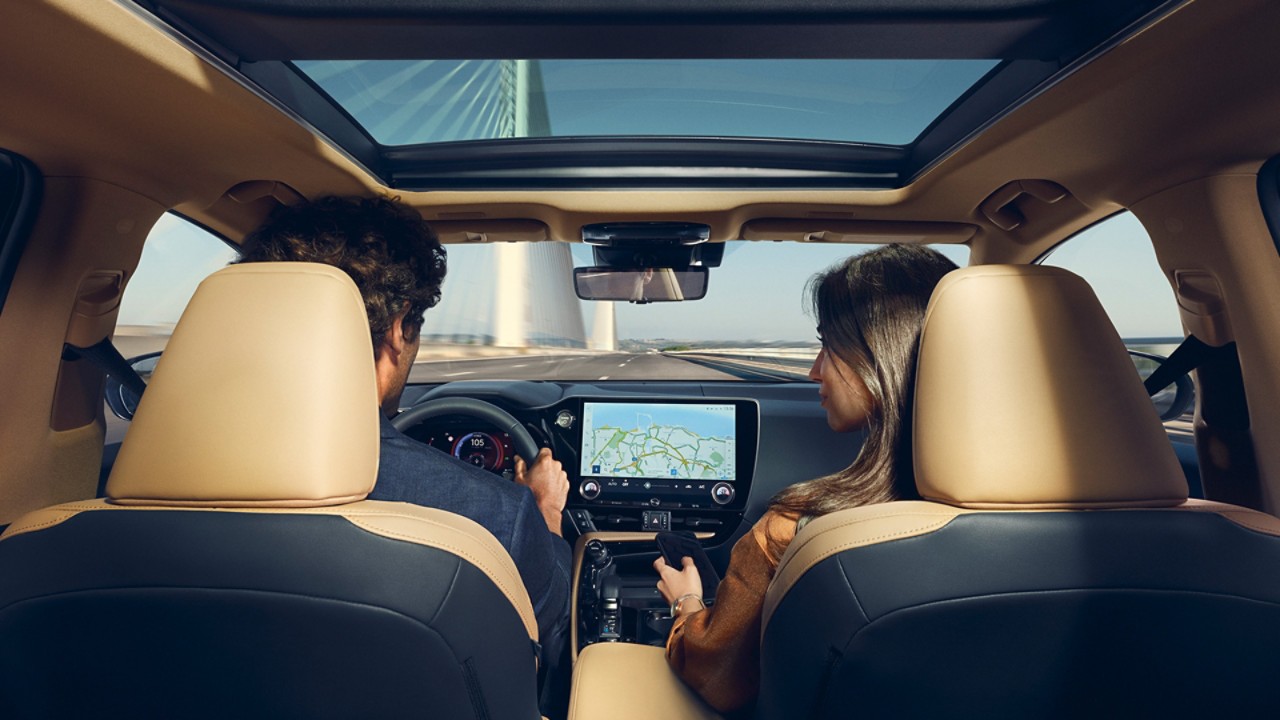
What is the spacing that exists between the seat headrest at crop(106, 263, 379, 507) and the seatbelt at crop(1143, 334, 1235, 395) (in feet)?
8.36

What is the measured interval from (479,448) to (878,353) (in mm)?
2328

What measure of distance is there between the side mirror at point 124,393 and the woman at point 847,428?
246 centimetres

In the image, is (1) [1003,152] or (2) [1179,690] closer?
(2) [1179,690]

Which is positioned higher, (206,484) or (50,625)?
(206,484)

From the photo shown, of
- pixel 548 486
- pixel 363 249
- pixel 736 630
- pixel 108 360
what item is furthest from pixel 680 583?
pixel 108 360

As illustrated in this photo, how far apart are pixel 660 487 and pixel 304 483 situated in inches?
95.5

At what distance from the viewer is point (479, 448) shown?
3.41 metres

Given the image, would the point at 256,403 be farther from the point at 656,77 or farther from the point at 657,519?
the point at 657,519

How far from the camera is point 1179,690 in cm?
113

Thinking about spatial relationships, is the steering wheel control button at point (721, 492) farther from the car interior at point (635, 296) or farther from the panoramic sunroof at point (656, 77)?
the panoramic sunroof at point (656, 77)

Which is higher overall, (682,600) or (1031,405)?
(1031,405)

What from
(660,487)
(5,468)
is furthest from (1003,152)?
(5,468)

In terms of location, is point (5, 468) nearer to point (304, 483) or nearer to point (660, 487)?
point (304, 483)

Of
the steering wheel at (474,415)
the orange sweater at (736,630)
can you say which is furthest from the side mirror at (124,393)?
the orange sweater at (736,630)
